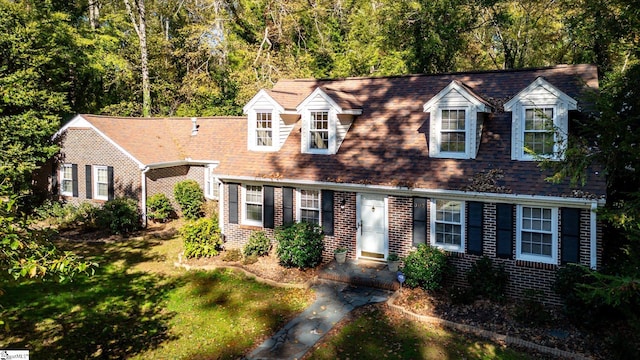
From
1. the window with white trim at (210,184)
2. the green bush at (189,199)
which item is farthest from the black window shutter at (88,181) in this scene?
the window with white trim at (210,184)

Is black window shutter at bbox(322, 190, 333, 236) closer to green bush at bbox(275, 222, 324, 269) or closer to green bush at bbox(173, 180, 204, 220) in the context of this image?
green bush at bbox(275, 222, 324, 269)

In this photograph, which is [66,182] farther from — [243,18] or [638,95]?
[638,95]

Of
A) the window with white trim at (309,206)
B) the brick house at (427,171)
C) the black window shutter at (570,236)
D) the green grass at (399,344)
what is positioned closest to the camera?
the green grass at (399,344)

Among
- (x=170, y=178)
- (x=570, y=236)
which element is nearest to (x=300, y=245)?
(x=570, y=236)

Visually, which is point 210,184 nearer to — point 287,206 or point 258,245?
point 258,245

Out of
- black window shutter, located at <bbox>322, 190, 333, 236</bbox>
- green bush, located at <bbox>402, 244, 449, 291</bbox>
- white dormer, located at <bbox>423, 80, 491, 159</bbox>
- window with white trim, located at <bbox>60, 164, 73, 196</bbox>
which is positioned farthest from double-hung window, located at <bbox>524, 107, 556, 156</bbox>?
window with white trim, located at <bbox>60, 164, 73, 196</bbox>

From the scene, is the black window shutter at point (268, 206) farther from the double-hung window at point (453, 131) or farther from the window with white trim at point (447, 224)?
the double-hung window at point (453, 131)

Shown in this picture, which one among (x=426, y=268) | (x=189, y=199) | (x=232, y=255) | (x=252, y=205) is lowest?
(x=232, y=255)
